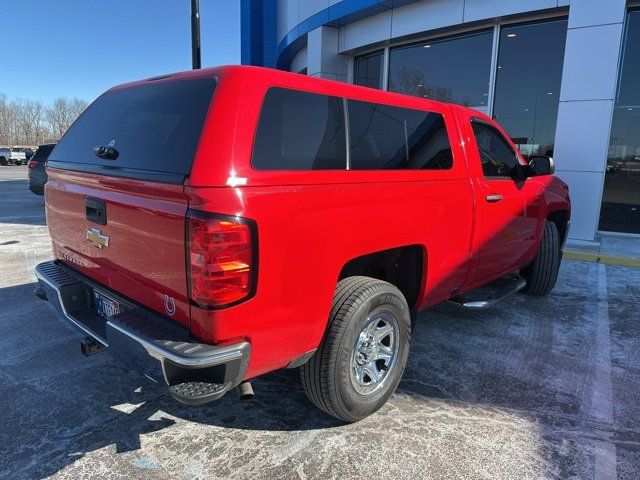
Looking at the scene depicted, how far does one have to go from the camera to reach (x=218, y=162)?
214 cm

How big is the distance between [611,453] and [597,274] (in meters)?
4.55

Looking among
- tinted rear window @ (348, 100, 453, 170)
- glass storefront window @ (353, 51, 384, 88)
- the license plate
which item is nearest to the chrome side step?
tinted rear window @ (348, 100, 453, 170)

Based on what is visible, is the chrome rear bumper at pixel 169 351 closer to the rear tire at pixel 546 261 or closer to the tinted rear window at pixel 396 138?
the tinted rear window at pixel 396 138

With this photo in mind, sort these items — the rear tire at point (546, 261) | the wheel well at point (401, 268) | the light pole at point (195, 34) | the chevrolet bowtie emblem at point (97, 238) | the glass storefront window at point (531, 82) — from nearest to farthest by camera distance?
1. the chevrolet bowtie emblem at point (97, 238)
2. the wheel well at point (401, 268)
3. the rear tire at point (546, 261)
4. the light pole at point (195, 34)
5. the glass storefront window at point (531, 82)

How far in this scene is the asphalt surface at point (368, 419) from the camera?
8.10 ft

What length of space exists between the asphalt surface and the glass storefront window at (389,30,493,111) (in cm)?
720

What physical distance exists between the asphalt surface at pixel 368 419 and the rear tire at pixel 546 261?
980mm

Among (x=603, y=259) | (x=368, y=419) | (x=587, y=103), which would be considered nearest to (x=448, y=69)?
(x=587, y=103)

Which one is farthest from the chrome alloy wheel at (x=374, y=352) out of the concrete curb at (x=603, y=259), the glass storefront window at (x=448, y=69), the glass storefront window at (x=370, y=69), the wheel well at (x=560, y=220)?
the glass storefront window at (x=370, y=69)

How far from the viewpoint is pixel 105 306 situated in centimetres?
283

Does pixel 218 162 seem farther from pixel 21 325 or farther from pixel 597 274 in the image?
pixel 597 274

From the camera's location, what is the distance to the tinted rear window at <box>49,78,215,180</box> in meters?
2.33

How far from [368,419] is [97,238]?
1978 millimetres

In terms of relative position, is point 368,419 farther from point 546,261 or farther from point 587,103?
point 587,103
